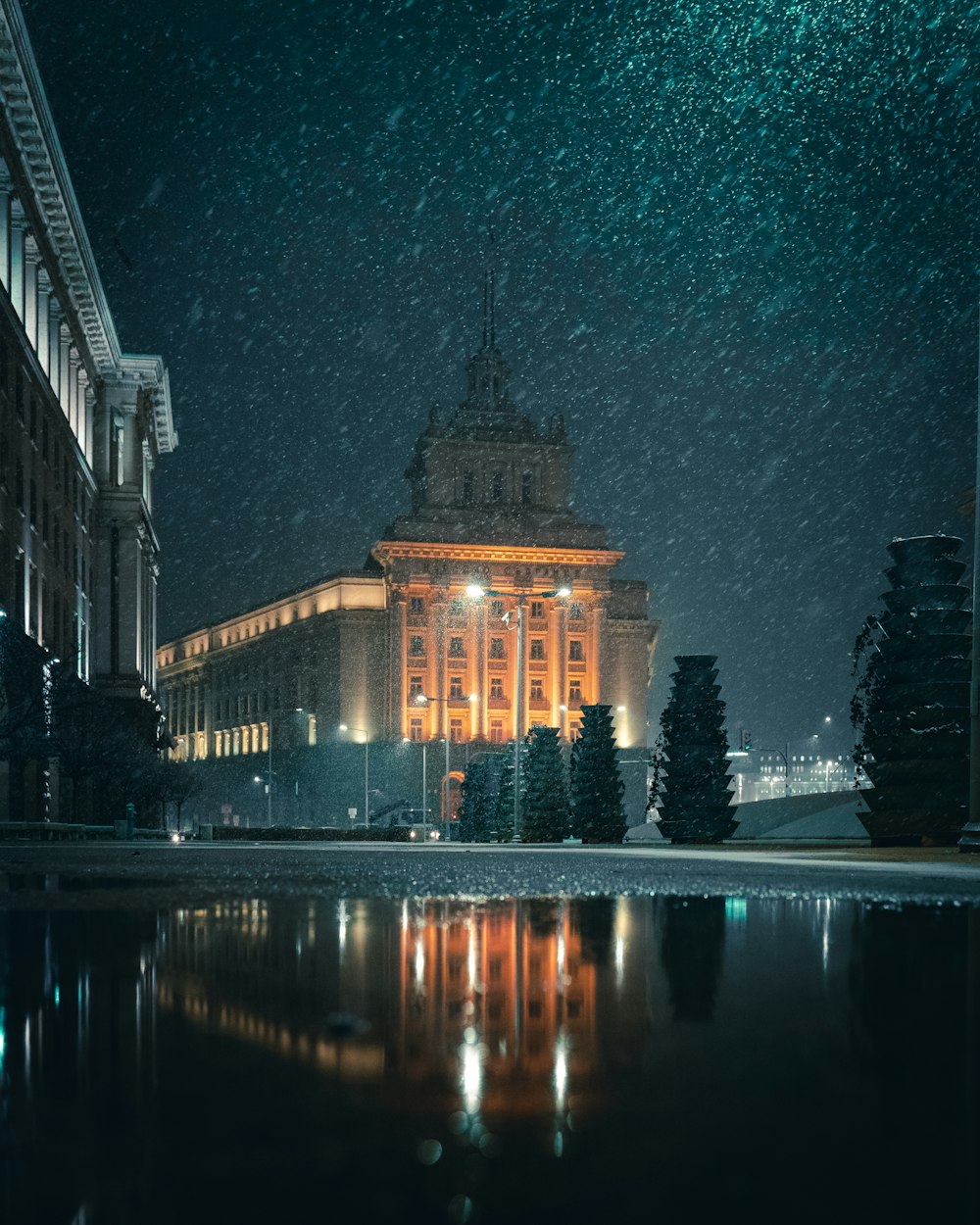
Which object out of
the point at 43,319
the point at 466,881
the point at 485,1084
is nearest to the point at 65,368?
the point at 43,319

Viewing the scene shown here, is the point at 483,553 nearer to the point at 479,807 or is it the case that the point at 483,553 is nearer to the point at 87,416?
the point at 87,416

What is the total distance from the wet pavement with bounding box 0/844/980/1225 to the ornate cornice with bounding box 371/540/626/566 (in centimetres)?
11104

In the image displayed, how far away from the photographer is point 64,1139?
2.43 m

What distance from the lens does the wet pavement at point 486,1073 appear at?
6.96 ft

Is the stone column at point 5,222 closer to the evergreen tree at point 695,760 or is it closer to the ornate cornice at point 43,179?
the ornate cornice at point 43,179

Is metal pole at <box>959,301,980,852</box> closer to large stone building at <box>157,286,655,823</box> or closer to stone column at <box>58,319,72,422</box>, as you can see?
stone column at <box>58,319,72,422</box>

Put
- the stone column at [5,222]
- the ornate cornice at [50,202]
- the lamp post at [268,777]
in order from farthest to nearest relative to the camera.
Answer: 1. the lamp post at [268,777]
2. the stone column at [5,222]
3. the ornate cornice at [50,202]

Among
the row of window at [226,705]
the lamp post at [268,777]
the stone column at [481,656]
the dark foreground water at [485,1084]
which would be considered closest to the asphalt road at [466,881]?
the dark foreground water at [485,1084]

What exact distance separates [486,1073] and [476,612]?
116 m

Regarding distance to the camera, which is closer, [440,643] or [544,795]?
[544,795]

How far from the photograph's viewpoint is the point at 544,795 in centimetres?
4628

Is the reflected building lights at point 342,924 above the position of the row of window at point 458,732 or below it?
above

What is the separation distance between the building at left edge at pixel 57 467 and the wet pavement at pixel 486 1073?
27.5m

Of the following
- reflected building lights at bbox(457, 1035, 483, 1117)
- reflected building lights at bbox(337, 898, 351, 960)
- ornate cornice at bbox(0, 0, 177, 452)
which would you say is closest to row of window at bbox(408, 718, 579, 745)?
ornate cornice at bbox(0, 0, 177, 452)
